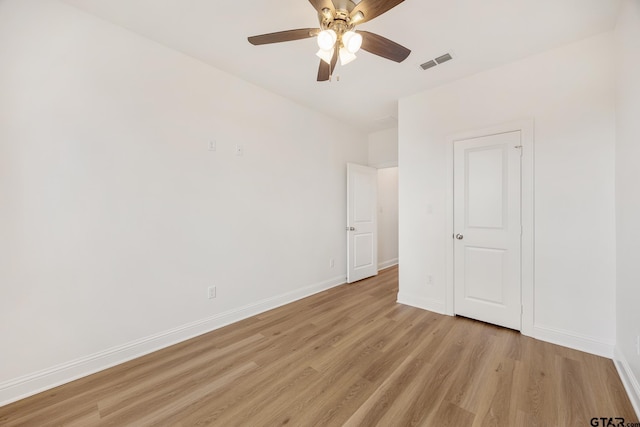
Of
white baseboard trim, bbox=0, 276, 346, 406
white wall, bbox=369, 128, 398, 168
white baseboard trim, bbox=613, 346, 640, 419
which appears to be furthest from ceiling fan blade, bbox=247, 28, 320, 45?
white wall, bbox=369, 128, 398, 168

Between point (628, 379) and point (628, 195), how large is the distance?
1283mm

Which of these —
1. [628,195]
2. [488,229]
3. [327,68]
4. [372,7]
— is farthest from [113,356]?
[628,195]

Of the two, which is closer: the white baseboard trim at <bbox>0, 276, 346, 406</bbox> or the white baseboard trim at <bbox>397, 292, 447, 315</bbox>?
the white baseboard trim at <bbox>0, 276, 346, 406</bbox>

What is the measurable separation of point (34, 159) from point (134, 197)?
633 mm

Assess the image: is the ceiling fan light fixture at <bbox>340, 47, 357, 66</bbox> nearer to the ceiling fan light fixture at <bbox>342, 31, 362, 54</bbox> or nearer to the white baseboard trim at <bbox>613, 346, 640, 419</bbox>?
the ceiling fan light fixture at <bbox>342, 31, 362, 54</bbox>

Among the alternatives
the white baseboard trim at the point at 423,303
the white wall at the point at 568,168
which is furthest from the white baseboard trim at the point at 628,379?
the white baseboard trim at the point at 423,303

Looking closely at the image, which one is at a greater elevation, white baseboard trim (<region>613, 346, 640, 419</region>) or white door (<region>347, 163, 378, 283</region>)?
white door (<region>347, 163, 378, 283</region>)

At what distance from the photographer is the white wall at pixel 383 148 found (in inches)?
183

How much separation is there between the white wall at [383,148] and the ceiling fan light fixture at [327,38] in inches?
128

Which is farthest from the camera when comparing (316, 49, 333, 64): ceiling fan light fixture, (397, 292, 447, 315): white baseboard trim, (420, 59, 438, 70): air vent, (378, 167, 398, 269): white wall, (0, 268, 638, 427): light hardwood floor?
(378, 167, 398, 269): white wall

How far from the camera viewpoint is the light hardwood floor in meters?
1.56

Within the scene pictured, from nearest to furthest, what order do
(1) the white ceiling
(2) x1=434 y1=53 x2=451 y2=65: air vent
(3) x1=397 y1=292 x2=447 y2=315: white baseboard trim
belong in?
(1) the white ceiling < (2) x1=434 y1=53 x2=451 y2=65: air vent < (3) x1=397 y1=292 x2=447 y2=315: white baseboard trim

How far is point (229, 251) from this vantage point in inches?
113

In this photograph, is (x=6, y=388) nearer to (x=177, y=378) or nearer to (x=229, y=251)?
(x=177, y=378)
